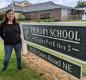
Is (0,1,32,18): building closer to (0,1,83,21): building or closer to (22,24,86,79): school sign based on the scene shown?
(0,1,83,21): building

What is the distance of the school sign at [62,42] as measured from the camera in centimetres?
406

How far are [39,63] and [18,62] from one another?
0.76m

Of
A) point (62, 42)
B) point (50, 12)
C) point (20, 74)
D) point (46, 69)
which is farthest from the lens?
point (50, 12)

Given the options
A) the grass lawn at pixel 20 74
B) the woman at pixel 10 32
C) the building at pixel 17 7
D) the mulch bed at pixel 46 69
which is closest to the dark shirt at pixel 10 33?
the woman at pixel 10 32

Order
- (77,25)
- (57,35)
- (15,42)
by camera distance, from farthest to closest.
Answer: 1. (15,42)
2. (57,35)
3. (77,25)

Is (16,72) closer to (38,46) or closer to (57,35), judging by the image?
(38,46)

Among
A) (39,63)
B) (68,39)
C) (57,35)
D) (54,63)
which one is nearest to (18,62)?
(39,63)

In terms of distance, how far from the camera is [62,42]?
15.2ft

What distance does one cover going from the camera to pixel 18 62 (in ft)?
20.8

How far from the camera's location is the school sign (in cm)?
406

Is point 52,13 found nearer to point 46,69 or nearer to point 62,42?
point 46,69

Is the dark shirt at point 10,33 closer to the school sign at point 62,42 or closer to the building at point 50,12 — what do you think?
the school sign at point 62,42

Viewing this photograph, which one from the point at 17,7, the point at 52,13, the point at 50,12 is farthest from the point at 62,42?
the point at 17,7

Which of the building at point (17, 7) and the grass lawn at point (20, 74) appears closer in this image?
the grass lawn at point (20, 74)
